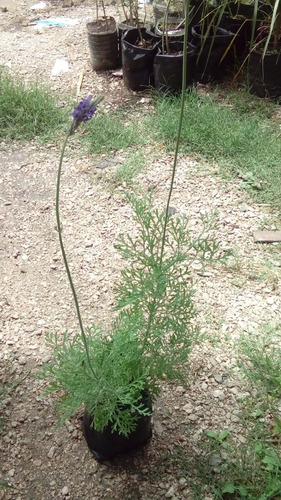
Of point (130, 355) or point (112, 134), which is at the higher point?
point (130, 355)

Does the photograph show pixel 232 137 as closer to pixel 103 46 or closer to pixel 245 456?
pixel 103 46

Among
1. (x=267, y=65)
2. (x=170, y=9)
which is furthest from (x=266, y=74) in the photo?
(x=170, y=9)

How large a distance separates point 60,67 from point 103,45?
0.37 m

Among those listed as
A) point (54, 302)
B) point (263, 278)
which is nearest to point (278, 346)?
point (263, 278)

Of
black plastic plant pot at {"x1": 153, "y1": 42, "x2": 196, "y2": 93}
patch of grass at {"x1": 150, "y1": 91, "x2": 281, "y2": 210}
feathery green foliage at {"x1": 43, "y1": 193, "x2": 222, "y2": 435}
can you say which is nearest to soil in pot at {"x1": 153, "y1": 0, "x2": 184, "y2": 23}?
black plastic plant pot at {"x1": 153, "y1": 42, "x2": 196, "y2": 93}

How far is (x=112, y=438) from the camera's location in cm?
156

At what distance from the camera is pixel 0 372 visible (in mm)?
1944

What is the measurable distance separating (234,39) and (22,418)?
302cm

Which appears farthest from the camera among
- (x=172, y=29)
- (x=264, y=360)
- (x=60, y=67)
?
(x=60, y=67)

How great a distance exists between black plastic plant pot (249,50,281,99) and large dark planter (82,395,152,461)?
8.44 ft

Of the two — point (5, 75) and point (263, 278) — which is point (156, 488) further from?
point (5, 75)

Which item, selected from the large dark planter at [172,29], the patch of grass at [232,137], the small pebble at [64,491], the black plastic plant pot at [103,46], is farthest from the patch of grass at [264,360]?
the black plastic plant pot at [103,46]

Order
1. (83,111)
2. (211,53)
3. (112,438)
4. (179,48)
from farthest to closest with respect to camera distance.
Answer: (211,53) < (179,48) < (112,438) < (83,111)

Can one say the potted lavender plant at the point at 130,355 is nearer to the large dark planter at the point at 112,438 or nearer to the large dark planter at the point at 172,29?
the large dark planter at the point at 112,438
